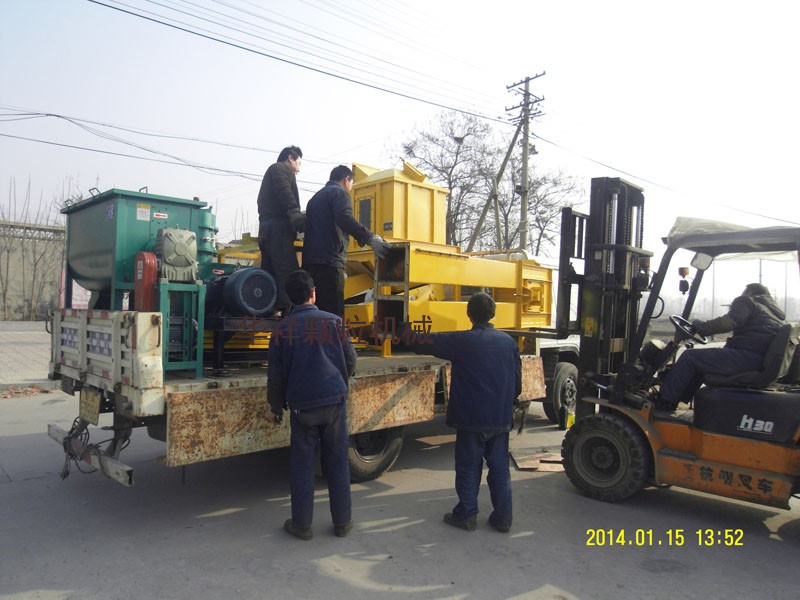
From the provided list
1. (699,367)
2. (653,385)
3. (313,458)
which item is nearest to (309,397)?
(313,458)

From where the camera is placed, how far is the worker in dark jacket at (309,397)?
158 inches

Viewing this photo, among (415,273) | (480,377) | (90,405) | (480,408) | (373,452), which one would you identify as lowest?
(373,452)

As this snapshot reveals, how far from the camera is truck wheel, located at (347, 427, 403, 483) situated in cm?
529

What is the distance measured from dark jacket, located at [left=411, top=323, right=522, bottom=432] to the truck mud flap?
2247mm

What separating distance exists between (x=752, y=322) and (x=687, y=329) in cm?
56

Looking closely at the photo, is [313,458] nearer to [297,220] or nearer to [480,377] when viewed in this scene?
[480,377]

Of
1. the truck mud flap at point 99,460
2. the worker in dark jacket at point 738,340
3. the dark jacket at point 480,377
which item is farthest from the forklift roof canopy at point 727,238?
the truck mud flap at point 99,460

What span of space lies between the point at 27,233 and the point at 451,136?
19.3 metres

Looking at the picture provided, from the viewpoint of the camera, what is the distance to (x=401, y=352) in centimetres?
704

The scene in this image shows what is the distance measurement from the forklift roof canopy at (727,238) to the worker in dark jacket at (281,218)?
3376 millimetres

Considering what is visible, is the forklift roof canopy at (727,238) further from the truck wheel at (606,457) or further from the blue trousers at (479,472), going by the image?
the blue trousers at (479,472)

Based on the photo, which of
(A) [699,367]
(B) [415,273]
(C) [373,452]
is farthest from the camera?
(B) [415,273]

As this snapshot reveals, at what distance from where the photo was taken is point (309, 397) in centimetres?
397

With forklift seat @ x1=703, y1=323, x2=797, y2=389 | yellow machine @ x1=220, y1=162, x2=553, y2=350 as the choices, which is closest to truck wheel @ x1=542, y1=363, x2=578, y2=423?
yellow machine @ x1=220, y1=162, x2=553, y2=350
